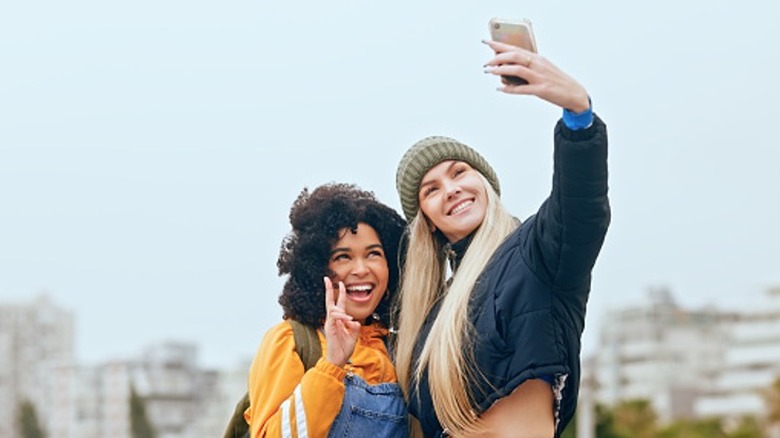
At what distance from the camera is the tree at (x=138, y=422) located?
86812 millimetres

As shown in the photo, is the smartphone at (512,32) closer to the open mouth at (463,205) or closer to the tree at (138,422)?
the open mouth at (463,205)

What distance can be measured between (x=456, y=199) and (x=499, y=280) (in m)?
0.43

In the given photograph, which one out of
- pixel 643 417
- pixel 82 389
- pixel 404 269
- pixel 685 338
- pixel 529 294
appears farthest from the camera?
pixel 685 338

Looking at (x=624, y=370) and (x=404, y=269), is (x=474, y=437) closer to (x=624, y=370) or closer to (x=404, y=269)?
(x=404, y=269)

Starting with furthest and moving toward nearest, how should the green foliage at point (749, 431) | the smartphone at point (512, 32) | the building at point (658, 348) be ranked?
the building at point (658, 348) → the green foliage at point (749, 431) → the smartphone at point (512, 32)

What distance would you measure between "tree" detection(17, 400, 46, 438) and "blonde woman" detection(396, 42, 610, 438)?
9394 cm

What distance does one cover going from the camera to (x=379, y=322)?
6430 mm

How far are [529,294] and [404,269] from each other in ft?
2.65

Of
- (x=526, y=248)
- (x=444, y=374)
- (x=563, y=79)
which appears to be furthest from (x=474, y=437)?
(x=563, y=79)

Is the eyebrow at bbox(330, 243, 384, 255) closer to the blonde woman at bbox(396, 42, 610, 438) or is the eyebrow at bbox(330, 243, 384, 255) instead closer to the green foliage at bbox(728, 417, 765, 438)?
the blonde woman at bbox(396, 42, 610, 438)

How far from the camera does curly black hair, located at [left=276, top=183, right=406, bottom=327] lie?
6.26 metres

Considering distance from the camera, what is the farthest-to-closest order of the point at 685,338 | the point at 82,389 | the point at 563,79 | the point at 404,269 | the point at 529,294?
1. the point at 685,338
2. the point at 82,389
3. the point at 404,269
4. the point at 529,294
5. the point at 563,79

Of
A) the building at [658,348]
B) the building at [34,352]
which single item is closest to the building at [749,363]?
the building at [658,348]

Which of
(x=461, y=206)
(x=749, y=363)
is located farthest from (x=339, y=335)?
(x=749, y=363)
